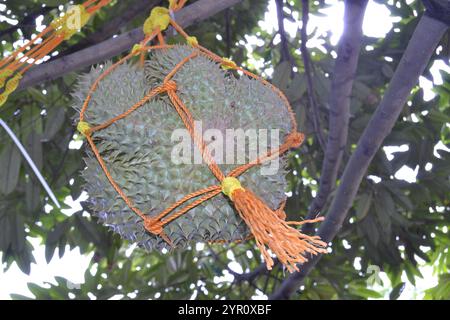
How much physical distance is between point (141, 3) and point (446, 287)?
1.78m

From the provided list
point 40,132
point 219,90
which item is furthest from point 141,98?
point 40,132

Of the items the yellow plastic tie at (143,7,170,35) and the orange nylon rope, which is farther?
the yellow plastic tie at (143,7,170,35)

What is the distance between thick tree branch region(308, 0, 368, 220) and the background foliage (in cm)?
33

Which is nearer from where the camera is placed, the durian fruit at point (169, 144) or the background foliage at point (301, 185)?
the durian fruit at point (169, 144)

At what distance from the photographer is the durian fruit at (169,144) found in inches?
41.6

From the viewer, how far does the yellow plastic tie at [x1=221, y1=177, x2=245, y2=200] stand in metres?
0.97

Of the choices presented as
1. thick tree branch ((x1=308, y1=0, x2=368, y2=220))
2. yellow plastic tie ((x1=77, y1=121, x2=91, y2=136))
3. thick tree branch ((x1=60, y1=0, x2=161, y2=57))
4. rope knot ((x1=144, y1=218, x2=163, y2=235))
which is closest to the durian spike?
rope knot ((x1=144, y1=218, x2=163, y2=235))

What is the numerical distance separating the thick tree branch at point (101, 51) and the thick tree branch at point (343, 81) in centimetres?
29

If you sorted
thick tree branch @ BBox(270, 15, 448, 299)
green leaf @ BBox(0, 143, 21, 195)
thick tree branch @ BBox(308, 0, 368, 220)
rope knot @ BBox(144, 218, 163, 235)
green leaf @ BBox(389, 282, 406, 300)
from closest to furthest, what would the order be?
rope knot @ BBox(144, 218, 163, 235) < thick tree branch @ BBox(270, 15, 448, 299) < thick tree branch @ BBox(308, 0, 368, 220) < green leaf @ BBox(0, 143, 21, 195) < green leaf @ BBox(389, 282, 406, 300)

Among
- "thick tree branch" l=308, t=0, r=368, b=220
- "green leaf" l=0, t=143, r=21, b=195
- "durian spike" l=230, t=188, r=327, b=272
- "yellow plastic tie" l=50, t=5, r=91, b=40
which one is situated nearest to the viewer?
"durian spike" l=230, t=188, r=327, b=272

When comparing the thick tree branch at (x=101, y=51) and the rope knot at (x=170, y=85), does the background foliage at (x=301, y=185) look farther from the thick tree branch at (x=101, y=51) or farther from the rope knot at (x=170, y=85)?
the rope knot at (x=170, y=85)

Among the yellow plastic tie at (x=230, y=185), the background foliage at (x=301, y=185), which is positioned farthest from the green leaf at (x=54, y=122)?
the yellow plastic tie at (x=230, y=185)

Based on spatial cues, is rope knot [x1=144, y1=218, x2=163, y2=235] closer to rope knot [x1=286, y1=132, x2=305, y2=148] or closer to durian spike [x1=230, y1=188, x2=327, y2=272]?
durian spike [x1=230, y1=188, x2=327, y2=272]
